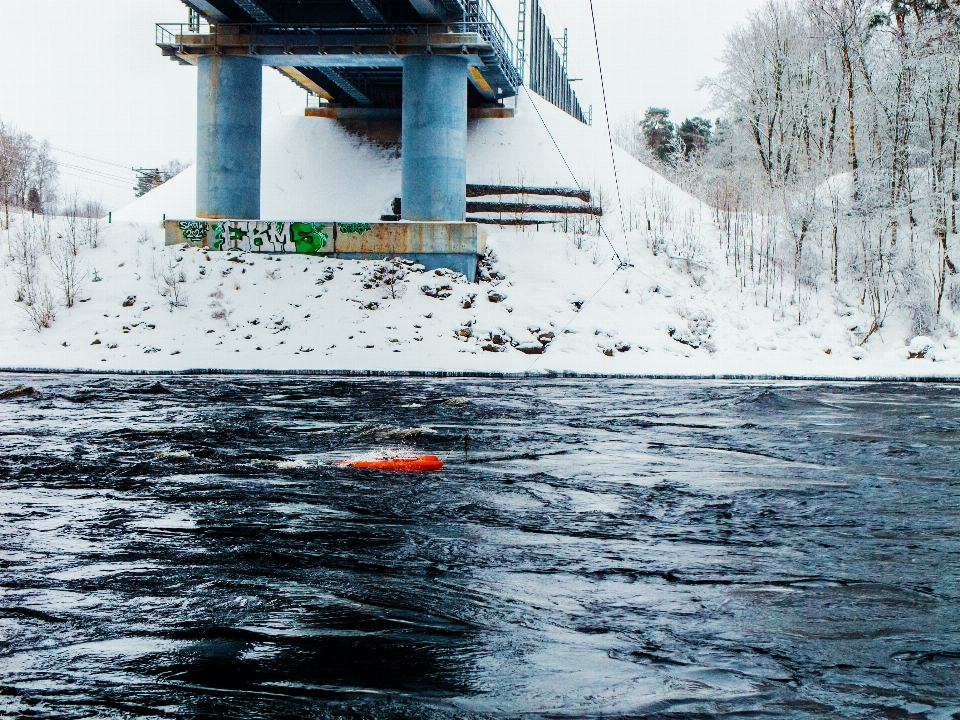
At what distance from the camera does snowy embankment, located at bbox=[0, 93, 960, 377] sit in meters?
24.8

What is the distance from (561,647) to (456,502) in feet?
11.4

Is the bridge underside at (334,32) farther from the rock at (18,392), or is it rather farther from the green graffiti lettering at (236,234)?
the rock at (18,392)

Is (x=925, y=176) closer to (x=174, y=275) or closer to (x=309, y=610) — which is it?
(x=174, y=275)

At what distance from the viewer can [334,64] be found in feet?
108

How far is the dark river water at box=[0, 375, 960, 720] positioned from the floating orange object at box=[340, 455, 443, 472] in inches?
9.7

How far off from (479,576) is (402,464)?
4.09m

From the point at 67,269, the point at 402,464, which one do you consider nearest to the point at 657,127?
the point at 67,269

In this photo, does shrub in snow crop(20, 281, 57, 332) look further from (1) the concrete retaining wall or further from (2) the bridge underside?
(2) the bridge underside

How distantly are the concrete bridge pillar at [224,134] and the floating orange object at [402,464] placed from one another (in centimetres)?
2432

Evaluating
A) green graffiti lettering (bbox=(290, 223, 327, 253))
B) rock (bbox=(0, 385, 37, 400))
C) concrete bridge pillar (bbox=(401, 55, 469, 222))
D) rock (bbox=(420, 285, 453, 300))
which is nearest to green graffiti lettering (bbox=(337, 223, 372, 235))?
green graffiti lettering (bbox=(290, 223, 327, 253))

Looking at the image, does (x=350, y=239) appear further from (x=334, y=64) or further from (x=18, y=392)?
(x=18, y=392)

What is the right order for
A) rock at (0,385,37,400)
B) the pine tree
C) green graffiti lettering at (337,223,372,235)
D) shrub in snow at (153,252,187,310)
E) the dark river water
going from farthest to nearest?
the pine tree, green graffiti lettering at (337,223,372,235), shrub in snow at (153,252,187,310), rock at (0,385,37,400), the dark river water

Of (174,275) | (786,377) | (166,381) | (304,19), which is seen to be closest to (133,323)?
(174,275)

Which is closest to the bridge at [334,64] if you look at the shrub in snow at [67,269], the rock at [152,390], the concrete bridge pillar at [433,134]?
the concrete bridge pillar at [433,134]
